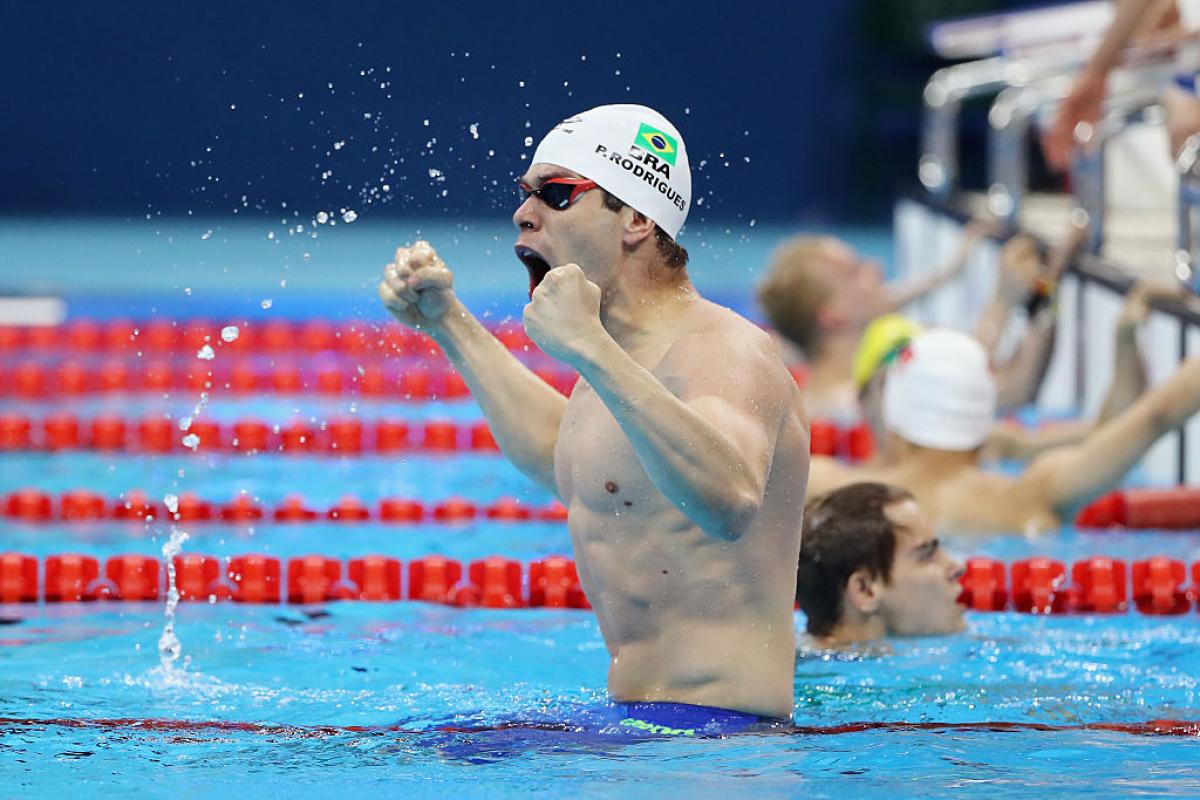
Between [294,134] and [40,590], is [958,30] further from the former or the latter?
[294,134]

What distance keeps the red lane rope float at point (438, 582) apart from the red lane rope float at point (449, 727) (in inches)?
45.0

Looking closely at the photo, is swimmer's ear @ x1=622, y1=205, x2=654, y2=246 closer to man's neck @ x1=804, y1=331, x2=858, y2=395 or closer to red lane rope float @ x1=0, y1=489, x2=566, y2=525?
red lane rope float @ x1=0, y1=489, x2=566, y2=525

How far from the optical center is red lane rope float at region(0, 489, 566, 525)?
5.05 metres

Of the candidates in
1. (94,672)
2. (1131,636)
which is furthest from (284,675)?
(1131,636)

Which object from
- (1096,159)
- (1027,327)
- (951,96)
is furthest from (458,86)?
(1027,327)

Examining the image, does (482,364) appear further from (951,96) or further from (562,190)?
(951,96)

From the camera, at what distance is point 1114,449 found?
13.0ft

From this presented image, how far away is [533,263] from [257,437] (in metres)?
3.61

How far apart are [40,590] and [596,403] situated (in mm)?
2051

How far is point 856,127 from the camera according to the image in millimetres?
15789

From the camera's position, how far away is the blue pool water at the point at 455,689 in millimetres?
2479

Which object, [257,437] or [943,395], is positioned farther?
[257,437]

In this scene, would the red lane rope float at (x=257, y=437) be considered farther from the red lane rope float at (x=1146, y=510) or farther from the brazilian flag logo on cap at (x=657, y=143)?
the brazilian flag logo on cap at (x=657, y=143)

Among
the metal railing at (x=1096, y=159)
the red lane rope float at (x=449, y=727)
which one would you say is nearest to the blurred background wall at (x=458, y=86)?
the metal railing at (x=1096, y=159)
